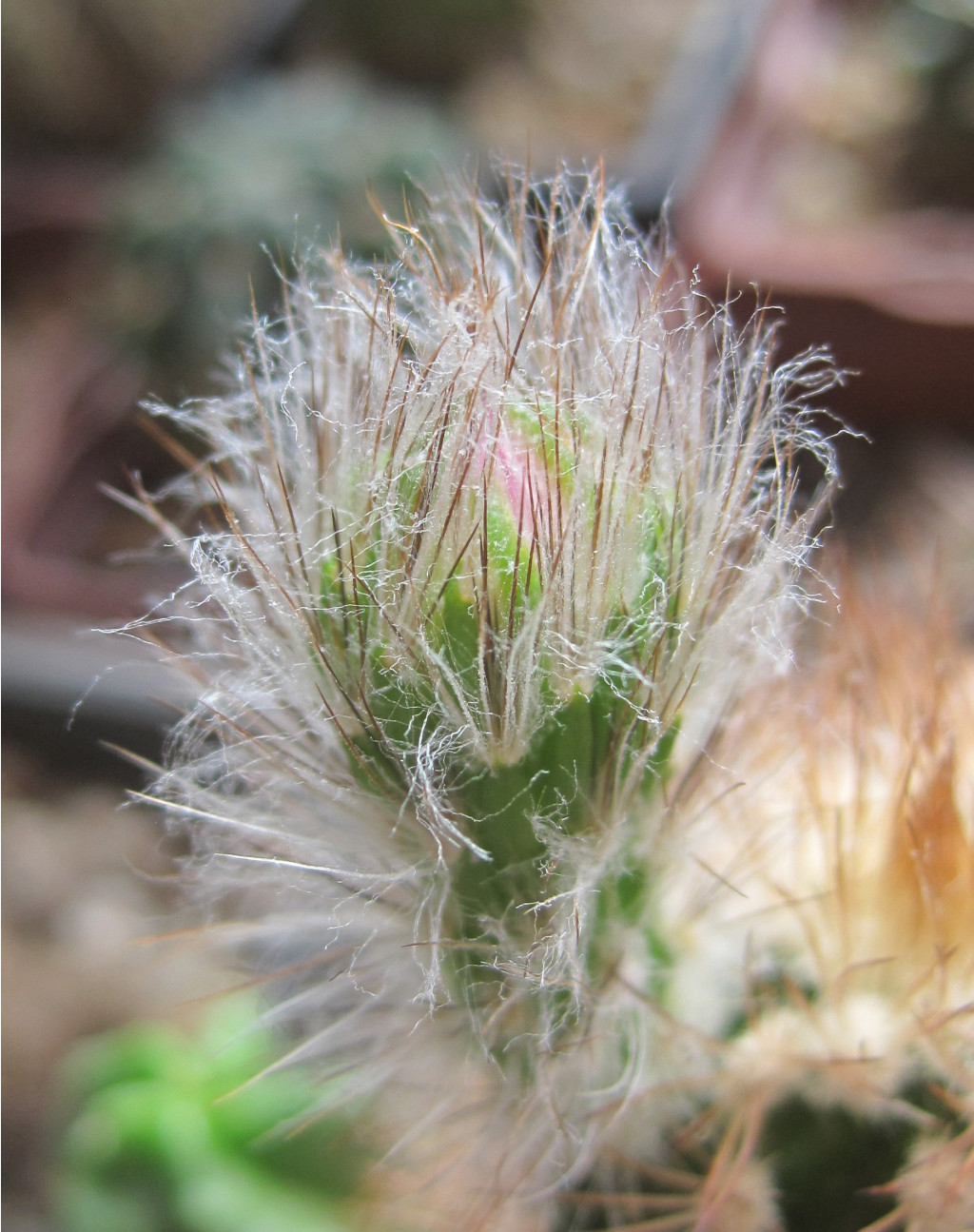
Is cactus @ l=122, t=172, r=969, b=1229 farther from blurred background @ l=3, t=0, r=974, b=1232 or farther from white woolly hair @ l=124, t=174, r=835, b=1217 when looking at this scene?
blurred background @ l=3, t=0, r=974, b=1232

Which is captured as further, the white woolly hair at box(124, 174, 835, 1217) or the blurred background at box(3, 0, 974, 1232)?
the blurred background at box(3, 0, 974, 1232)

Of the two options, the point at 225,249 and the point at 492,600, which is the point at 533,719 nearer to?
the point at 492,600

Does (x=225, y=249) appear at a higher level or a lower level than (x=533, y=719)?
higher

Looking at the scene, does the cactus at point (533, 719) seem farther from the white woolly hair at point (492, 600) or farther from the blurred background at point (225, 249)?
the blurred background at point (225, 249)

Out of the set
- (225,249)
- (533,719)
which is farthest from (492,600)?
(225,249)

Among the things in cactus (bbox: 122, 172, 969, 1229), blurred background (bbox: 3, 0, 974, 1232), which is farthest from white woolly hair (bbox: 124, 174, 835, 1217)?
blurred background (bbox: 3, 0, 974, 1232)

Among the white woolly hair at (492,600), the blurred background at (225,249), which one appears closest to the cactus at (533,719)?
the white woolly hair at (492,600)
